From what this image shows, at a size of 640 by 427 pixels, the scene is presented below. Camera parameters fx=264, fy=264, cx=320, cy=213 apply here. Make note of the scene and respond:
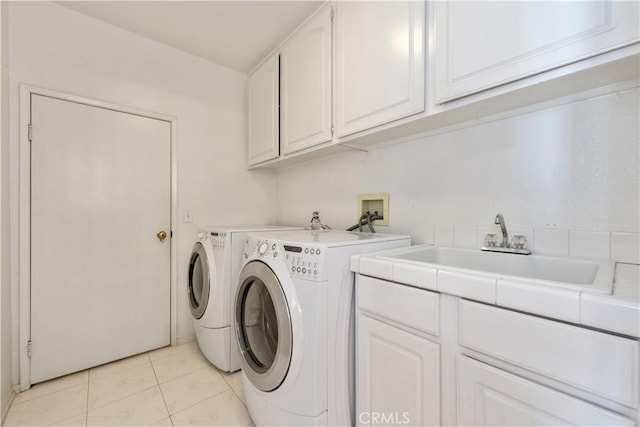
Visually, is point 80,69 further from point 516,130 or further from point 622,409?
point 622,409

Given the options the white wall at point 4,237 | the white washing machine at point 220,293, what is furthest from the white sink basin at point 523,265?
the white wall at point 4,237

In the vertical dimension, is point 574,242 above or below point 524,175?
below

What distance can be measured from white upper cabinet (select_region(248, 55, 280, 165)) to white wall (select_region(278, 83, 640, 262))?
0.79 meters

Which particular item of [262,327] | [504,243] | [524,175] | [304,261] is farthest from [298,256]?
[524,175]

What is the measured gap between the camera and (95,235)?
1.84 m

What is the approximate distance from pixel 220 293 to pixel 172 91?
5.47 ft

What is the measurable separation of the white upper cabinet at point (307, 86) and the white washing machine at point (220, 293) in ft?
2.54

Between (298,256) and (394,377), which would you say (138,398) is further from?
(394,377)

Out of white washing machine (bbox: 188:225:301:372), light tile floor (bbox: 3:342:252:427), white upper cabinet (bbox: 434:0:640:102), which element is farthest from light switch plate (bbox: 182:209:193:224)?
white upper cabinet (bbox: 434:0:640:102)

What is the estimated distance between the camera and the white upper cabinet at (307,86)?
1.61 meters

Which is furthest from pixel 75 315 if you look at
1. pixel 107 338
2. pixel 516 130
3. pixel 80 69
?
pixel 516 130

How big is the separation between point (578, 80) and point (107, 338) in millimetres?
2914

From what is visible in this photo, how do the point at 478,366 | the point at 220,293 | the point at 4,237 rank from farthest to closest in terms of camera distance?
the point at 220,293 < the point at 4,237 < the point at 478,366

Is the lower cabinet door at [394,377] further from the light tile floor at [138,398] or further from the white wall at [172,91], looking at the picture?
the white wall at [172,91]
